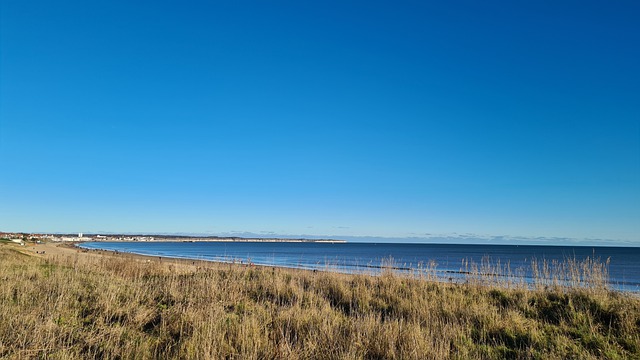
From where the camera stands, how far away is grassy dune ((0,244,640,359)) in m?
5.56

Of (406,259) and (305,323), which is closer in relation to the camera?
(305,323)

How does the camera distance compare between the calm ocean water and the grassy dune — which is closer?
the grassy dune

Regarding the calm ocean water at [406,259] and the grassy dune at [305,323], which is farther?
the calm ocean water at [406,259]

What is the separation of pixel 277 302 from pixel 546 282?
8.93 m

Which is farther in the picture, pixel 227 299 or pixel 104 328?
pixel 227 299

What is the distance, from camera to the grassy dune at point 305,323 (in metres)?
5.56

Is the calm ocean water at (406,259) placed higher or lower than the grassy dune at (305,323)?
lower

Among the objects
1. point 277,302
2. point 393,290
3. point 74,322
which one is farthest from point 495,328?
point 74,322

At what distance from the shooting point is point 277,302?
10.1m

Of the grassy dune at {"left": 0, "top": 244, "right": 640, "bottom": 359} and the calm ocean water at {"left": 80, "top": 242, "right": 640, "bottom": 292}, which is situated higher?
the grassy dune at {"left": 0, "top": 244, "right": 640, "bottom": 359}

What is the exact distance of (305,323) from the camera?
7105 millimetres

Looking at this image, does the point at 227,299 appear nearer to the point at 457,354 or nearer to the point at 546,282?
the point at 457,354

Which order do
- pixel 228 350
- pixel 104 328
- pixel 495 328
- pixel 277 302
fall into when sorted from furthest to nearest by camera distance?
1. pixel 277 302
2. pixel 495 328
3. pixel 104 328
4. pixel 228 350

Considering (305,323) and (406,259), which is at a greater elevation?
(305,323)
